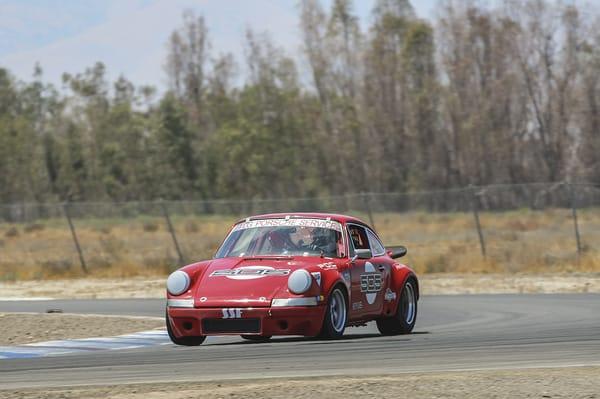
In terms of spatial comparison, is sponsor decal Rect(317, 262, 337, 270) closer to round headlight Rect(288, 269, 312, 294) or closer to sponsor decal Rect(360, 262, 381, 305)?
round headlight Rect(288, 269, 312, 294)

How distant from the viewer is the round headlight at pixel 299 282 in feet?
40.2

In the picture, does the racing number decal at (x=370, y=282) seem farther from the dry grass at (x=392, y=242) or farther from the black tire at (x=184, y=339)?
the dry grass at (x=392, y=242)

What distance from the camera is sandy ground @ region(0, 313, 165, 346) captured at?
14.9 metres

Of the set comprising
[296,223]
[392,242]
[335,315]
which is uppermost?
[296,223]

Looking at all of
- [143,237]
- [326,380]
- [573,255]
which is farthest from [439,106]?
[326,380]

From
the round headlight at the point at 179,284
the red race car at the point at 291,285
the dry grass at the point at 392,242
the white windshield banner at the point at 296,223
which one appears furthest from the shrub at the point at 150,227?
the round headlight at the point at 179,284

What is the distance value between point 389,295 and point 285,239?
147cm

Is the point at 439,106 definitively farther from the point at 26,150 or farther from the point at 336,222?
the point at 336,222

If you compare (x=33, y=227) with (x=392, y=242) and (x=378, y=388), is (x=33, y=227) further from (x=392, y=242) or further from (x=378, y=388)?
(x=378, y=388)

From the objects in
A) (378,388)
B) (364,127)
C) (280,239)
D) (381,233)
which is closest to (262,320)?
(280,239)

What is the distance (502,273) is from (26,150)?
206ft

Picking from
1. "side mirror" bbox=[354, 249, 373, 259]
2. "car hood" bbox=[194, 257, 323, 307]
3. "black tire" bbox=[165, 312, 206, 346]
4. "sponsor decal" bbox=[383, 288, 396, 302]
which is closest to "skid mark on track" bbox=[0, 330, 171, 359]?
"black tire" bbox=[165, 312, 206, 346]

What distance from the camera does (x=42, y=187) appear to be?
87.4 meters

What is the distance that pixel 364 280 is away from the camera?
13508mm
